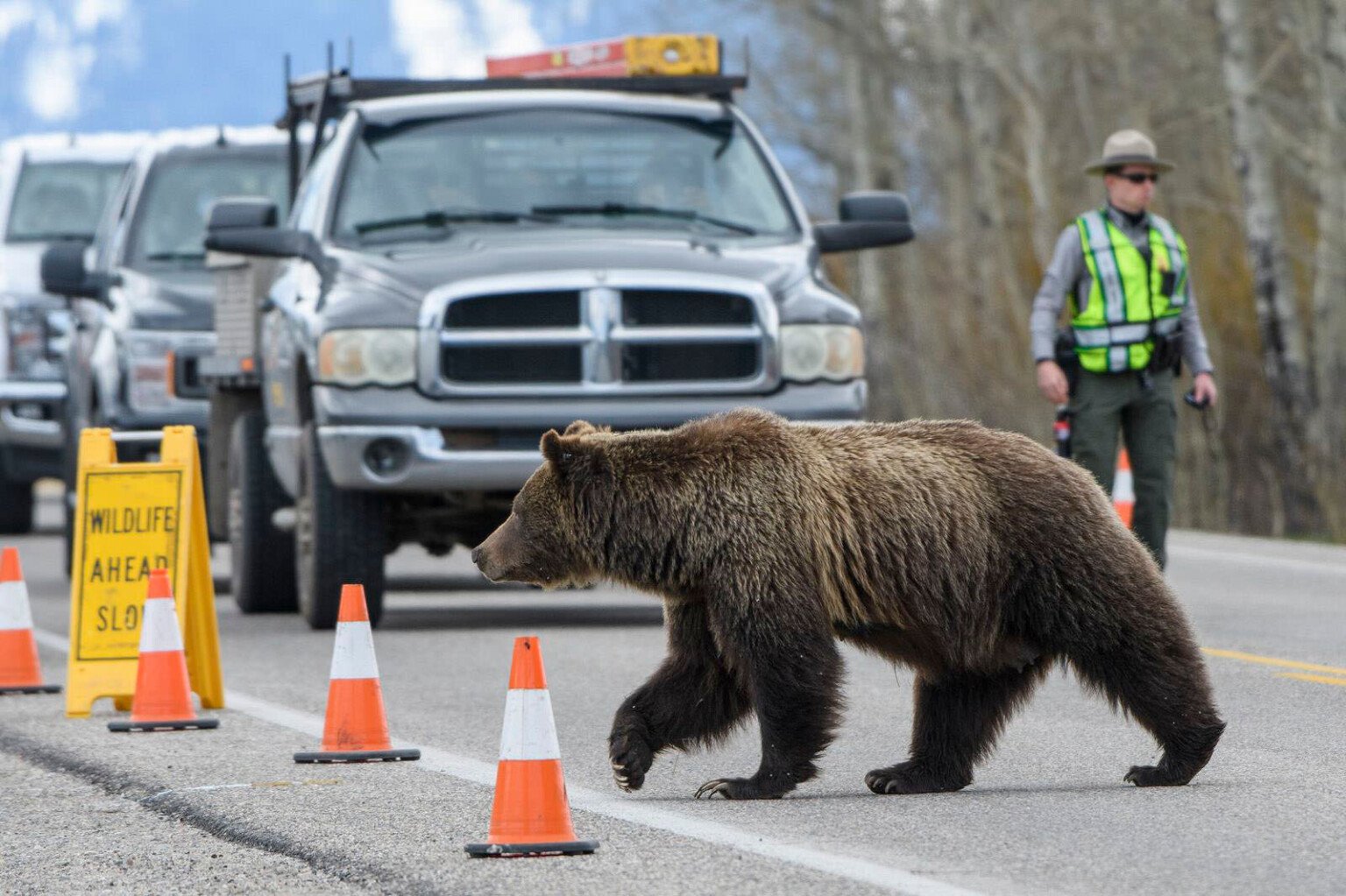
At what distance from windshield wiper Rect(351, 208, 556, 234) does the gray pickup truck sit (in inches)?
0.5

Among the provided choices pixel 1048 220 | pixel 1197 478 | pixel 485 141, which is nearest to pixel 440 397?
pixel 485 141

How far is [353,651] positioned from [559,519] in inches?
38.7

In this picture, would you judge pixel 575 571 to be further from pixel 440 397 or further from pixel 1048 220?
pixel 1048 220

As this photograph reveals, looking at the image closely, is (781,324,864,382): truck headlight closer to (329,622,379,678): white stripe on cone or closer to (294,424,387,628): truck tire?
(294,424,387,628): truck tire

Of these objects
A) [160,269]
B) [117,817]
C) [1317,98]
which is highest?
[1317,98]

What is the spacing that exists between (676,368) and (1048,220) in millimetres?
20716

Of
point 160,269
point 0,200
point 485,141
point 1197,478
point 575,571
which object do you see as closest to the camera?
point 575,571

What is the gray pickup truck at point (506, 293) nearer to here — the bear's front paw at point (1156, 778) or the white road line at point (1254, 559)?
the white road line at point (1254, 559)

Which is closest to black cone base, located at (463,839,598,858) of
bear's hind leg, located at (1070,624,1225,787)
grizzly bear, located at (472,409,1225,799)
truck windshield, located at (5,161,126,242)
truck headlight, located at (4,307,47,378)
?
grizzly bear, located at (472,409,1225,799)

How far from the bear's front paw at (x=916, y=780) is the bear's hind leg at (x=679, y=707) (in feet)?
1.49

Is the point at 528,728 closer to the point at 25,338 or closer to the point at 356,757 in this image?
the point at 356,757

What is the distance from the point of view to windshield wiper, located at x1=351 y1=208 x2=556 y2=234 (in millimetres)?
13258

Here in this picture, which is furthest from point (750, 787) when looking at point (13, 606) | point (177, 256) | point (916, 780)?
point (177, 256)

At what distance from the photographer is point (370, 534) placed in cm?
1284
